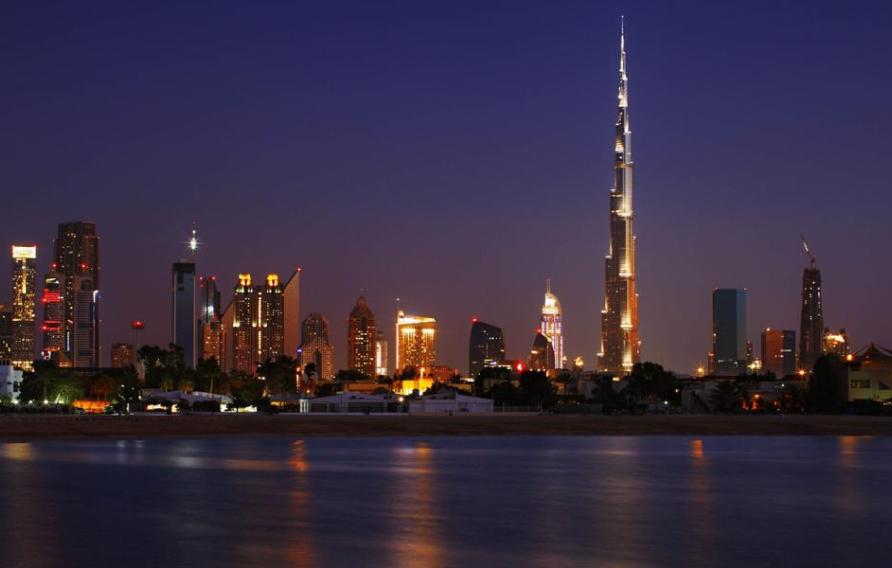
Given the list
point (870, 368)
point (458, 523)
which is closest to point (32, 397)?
point (870, 368)

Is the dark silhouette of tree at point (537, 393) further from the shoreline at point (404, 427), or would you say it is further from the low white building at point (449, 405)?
the shoreline at point (404, 427)

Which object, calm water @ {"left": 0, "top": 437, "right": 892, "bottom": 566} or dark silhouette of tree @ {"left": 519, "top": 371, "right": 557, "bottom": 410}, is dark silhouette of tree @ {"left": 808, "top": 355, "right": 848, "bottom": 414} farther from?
calm water @ {"left": 0, "top": 437, "right": 892, "bottom": 566}

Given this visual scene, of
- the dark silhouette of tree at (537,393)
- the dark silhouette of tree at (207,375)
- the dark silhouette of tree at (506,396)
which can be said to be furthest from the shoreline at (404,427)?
the dark silhouette of tree at (207,375)

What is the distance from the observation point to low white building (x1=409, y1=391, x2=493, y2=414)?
15500cm

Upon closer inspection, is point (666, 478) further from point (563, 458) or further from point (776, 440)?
point (776, 440)

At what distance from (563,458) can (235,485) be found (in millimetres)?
27918

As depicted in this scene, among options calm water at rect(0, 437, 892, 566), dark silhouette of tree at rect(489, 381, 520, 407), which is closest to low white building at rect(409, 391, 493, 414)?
dark silhouette of tree at rect(489, 381, 520, 407)

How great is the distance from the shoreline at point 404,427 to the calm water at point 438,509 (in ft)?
86.1

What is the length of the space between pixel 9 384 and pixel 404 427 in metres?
94.1

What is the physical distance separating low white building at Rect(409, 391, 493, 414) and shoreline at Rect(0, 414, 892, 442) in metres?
18.4

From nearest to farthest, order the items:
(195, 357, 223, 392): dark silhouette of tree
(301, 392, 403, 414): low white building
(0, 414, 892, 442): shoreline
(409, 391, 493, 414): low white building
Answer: (0, 414, 892, 442): shoreline < (409, 391, 493, 414): low white building < (301, 392, 403, 414): low white building < (195, 357, 223, 392): dark silhouette of tree

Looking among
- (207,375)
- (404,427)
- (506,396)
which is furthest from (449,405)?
(207,375)

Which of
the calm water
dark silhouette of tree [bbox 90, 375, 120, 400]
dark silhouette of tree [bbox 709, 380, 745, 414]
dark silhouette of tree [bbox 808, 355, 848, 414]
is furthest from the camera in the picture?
dark silhouette of tree [bbox 709, 380, 745, 414]

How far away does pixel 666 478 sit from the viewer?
Answer: 5891 centimetres
